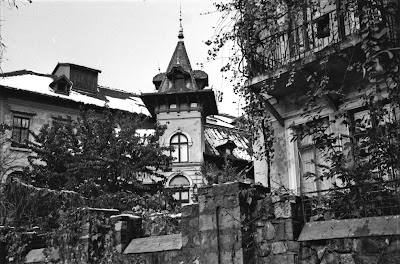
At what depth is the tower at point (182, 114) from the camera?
98.7 feet

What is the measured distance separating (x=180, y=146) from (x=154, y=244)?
21.7m

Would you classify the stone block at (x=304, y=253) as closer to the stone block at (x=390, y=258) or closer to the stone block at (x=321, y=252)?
the stone block at (x=321, y=252)

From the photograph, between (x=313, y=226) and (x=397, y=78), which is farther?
(x=313, y=226)

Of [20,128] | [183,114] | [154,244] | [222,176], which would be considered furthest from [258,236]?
[20,128]

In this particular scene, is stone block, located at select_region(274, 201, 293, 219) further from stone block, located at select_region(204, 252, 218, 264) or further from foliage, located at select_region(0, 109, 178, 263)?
foliage, located at select_region(0, 109, 178, 263)

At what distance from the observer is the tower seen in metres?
30.1

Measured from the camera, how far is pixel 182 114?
1216 inches

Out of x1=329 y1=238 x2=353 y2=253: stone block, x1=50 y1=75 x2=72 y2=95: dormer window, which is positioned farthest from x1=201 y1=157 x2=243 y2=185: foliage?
x1=50 y1=75 x2=72 y2=95: dormer window

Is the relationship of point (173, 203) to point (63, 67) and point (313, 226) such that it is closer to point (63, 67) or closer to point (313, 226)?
point (313, 226)

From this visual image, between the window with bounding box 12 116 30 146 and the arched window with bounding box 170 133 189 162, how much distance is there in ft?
27.9

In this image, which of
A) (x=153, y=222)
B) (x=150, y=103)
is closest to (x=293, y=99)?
(x=153, y=222)

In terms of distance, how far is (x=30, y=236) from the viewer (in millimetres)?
11414

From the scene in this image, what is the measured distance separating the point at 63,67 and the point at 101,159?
19328 mm

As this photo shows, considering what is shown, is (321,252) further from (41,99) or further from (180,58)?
(41,99)
